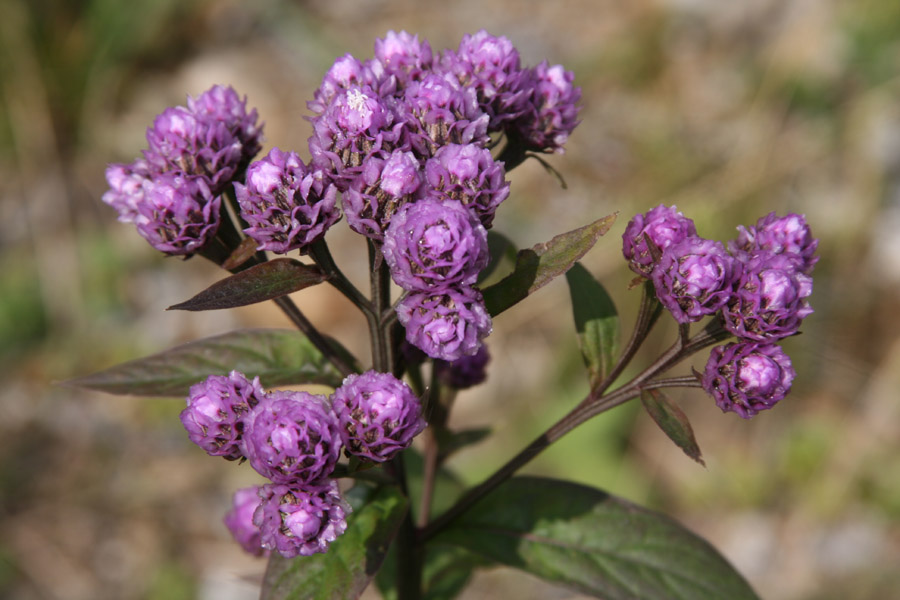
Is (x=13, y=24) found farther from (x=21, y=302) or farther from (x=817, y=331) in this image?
(x=817, y=331)

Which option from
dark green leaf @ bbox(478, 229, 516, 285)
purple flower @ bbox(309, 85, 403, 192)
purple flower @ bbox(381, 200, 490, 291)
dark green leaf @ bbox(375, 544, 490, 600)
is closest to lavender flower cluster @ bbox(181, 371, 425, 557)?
purple flower @ bbox(381, 200, 490, 291)

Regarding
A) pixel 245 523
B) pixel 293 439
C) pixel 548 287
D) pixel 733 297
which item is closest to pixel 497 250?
pixel 733 297

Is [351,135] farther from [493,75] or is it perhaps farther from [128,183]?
[128,183]

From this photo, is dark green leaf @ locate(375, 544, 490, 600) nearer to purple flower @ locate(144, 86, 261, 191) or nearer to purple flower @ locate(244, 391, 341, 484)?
purple flower @ locate(244, 391, 341, 484)

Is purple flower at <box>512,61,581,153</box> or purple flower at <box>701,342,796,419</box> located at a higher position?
purple flower at <box>512,61,581,153</box>

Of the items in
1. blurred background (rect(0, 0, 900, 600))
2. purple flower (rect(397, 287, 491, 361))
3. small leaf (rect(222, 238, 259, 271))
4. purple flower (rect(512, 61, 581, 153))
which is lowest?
blurred background (rect(0, 0, 900, 600))

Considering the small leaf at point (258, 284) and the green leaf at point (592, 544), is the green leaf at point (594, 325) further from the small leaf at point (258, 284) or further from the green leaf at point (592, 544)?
the small leaf at point (258, 284)
